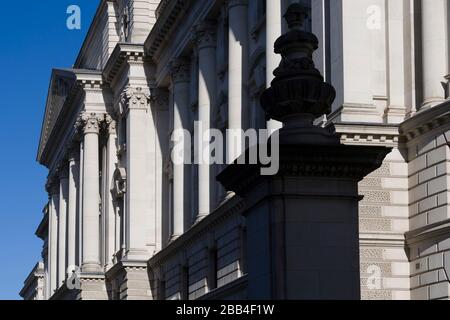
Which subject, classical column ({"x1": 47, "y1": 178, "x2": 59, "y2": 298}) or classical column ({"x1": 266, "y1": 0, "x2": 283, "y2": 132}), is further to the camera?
classical column ({"x1": 47, "y1": 178, "x2": 59, "y2": 298})

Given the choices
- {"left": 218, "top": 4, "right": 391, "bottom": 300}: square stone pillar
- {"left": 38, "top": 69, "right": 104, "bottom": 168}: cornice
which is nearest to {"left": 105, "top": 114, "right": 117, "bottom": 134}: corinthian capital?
{"left": 38, "top": 69, "right": 104, "bottom": 168}: cornice

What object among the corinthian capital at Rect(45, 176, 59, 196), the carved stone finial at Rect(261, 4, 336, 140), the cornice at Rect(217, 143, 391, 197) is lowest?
the cornice at Rect(217, 143, 391, 197)

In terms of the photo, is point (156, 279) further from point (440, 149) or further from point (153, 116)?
point (440, 149)

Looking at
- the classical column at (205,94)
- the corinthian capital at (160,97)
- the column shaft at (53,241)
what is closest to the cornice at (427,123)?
the classical column at (205,94)

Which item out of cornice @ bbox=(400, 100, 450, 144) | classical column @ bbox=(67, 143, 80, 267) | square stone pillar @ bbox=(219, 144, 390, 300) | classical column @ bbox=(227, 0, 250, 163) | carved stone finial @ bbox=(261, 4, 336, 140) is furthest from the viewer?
classical column @ bbox=(67, 143, 80, 267)

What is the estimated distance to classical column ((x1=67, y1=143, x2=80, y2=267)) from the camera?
82625mm

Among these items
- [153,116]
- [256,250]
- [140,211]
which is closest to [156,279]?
[140,211]

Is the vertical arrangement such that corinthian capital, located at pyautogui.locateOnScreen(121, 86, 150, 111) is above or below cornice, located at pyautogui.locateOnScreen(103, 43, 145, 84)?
below

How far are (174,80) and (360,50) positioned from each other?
27076mm

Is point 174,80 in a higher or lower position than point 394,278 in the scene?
higher

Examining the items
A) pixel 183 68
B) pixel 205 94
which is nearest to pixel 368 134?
pixel 205 94

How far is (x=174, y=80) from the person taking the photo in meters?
60.2

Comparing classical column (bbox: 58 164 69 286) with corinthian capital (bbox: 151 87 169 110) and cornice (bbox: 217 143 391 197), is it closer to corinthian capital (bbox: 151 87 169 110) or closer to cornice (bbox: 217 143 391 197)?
corinthian capital (bbox: 151 87 169 110)

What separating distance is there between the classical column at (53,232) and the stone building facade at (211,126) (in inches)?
7.3
